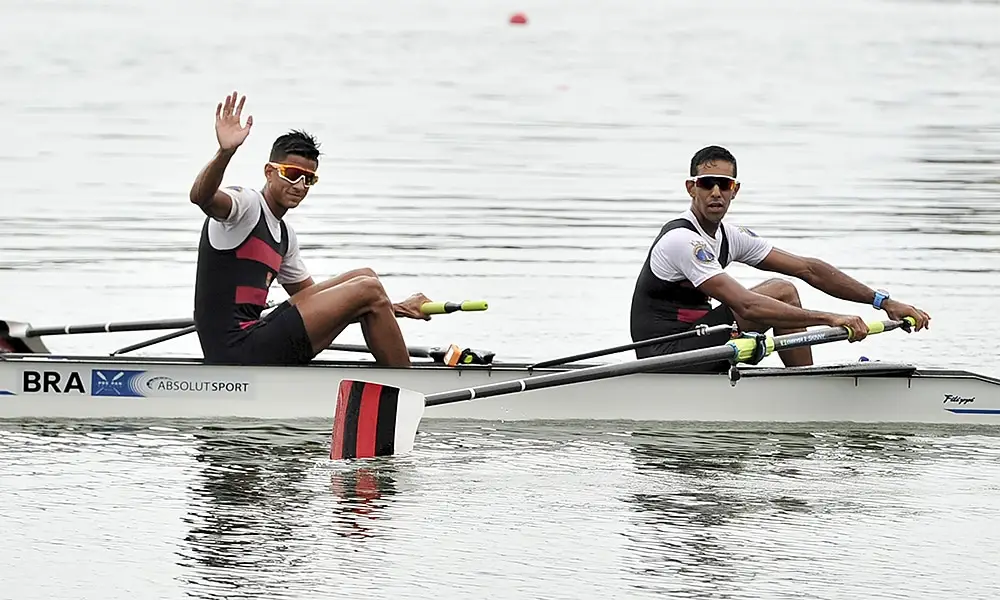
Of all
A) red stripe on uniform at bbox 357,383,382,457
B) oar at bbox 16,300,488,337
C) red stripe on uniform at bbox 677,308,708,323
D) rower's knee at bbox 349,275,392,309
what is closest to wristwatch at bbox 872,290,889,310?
red stripe on uniform at bbox 677,308,708,323

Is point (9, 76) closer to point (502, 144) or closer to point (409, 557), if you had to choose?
point (502, 144)

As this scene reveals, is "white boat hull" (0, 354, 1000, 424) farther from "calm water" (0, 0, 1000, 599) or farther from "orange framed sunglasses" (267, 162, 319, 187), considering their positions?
"orange framed sunglasses" (267, 162, 319, 187)

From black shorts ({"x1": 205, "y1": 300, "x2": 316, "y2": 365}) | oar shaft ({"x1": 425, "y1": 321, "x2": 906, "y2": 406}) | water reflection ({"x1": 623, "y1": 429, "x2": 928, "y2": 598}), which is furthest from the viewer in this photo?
black shorts ({"x1": 205, "y1": 300, "x2": 316, "y2": 365})

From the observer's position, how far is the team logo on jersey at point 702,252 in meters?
10.2

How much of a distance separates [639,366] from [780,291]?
1.15 m

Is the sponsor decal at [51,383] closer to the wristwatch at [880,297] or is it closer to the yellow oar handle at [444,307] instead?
the yellow oar handle at [444,307]

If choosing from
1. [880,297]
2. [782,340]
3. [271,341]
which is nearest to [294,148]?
[271,341]

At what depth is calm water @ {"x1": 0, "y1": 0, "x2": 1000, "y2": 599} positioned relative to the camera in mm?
7680

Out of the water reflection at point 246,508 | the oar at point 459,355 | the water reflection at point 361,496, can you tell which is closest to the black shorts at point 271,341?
the water reflection at point 246,508

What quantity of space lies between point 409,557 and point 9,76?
32.9 meters

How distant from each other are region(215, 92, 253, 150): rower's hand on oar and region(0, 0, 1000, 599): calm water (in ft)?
5.56

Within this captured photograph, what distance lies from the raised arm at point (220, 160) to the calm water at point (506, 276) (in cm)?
138

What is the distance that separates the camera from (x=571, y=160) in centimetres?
2581

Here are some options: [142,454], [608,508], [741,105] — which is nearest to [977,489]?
[608,508]
